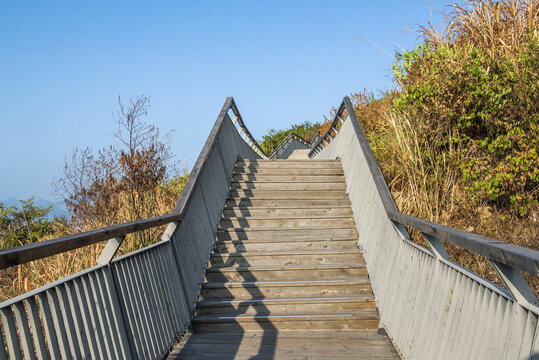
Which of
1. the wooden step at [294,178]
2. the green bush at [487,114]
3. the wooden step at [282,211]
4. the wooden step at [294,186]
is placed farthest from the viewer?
the wooden step at [294,178]

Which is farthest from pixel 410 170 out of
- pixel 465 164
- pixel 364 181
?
pixel 364 181

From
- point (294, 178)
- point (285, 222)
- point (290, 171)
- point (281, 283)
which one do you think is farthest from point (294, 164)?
point (281, 283)

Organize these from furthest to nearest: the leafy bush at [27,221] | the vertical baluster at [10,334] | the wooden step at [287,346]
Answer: the leafy bush at [27,221], the wooden step at [287,346], the vertical baluster at [10,334]

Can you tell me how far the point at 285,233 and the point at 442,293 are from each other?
373 centimetres

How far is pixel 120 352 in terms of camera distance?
118 inches

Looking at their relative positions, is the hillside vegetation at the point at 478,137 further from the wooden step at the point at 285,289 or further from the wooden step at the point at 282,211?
the wooden step at the point at 285,289

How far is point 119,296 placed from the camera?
3127mm

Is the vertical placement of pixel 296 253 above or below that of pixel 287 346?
above

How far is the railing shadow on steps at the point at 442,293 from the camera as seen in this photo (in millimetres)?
2025

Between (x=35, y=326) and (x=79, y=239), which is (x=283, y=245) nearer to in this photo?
(x=79, y=239)

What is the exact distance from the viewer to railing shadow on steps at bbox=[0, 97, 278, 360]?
215 cm

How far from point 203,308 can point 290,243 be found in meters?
1.64

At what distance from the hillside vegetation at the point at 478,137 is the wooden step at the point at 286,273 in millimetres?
1226

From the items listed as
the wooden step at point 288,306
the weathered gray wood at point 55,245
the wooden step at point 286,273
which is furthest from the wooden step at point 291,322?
the weathered gray wood at point 55,245
